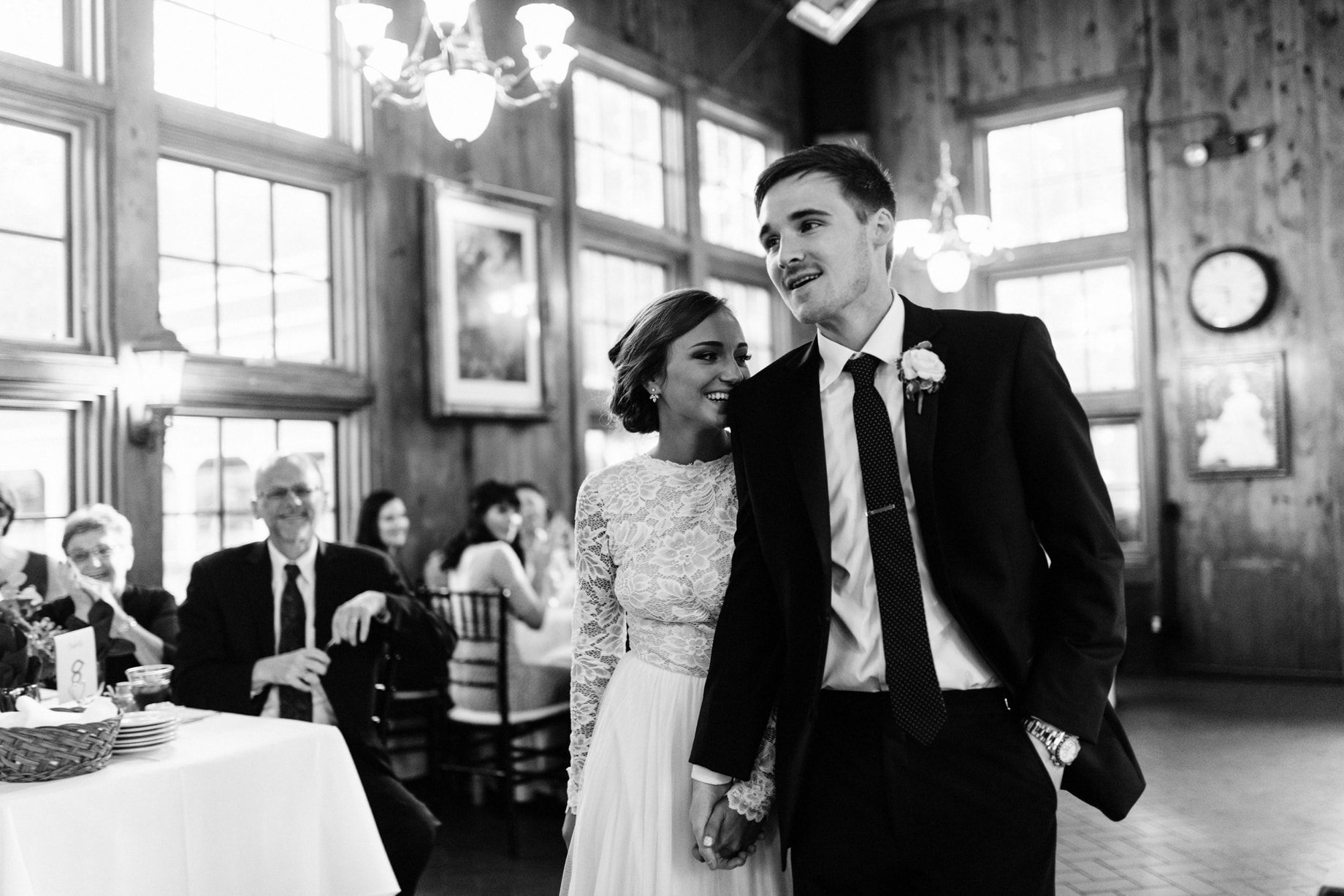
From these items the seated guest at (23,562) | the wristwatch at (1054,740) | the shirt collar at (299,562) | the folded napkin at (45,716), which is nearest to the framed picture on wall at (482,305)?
the seated guest at (23,562)

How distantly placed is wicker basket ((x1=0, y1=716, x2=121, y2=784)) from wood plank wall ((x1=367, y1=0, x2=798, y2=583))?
11.9 ft

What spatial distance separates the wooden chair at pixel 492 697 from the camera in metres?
4.87

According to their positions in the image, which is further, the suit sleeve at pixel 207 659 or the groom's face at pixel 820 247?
the suit sleeve at pixel 207 659

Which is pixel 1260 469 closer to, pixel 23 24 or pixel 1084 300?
pixel 1084 300

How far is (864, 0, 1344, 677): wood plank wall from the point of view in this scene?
829 cm

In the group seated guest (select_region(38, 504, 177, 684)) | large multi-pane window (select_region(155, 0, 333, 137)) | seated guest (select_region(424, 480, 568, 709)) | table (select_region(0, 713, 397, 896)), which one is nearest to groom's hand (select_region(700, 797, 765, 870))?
table (select_region(0, 713, 397, 896))

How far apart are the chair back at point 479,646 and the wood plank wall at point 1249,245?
5.89 metres

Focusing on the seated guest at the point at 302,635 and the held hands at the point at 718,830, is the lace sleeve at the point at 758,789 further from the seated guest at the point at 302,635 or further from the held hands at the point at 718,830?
the seated guest at the point at 302,635

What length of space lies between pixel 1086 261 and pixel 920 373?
8.33 meters

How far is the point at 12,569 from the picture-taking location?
4.06m

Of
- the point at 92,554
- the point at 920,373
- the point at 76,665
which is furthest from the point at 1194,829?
the point at 92,554

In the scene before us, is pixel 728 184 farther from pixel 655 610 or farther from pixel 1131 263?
pixel 655 610

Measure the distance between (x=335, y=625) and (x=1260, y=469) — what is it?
7.46 meters

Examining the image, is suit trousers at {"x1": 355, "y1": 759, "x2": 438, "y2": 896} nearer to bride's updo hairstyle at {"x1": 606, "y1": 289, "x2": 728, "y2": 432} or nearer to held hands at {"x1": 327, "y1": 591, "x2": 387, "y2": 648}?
held hands at {"x1": 327, "y1": 591, "x2": 387, "y2": 648}
